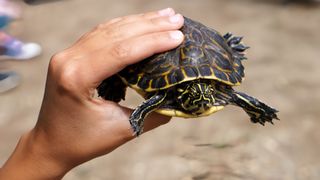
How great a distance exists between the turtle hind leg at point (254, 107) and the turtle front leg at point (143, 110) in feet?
1.23

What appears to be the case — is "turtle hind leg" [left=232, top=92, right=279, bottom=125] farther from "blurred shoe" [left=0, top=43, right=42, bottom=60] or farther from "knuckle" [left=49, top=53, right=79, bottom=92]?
"blurred shoe" [left=0, top=43, right=42, bottom=60]

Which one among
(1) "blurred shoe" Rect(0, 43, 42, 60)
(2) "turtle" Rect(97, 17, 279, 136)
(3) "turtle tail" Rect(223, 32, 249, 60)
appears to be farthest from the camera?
(1) "blurred shoe" Rect(0, 43, 42, 60)

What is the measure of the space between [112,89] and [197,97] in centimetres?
46

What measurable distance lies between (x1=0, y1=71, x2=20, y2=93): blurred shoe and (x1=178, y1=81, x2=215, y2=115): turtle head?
3.33m

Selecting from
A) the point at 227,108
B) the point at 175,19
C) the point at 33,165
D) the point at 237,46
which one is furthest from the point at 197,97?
the point at 227,108

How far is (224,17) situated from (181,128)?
2174mm

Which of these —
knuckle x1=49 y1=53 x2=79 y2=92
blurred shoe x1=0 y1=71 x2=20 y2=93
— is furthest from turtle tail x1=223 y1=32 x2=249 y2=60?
blurred shoe x1=0 y1=71 x2=20 y2=93

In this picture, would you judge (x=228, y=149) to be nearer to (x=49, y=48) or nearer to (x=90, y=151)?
(x=90, y=151)

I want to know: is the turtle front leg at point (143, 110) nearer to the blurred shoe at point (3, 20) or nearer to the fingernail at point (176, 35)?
the fingernail at point (176, 35)

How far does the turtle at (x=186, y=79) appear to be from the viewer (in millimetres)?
2219

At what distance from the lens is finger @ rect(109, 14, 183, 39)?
208 cm

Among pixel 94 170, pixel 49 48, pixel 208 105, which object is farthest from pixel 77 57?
pixel 49 48

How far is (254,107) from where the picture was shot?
2439 mm

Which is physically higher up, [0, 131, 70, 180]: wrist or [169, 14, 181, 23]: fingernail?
[169, 14, 181, 23]: fingernail
